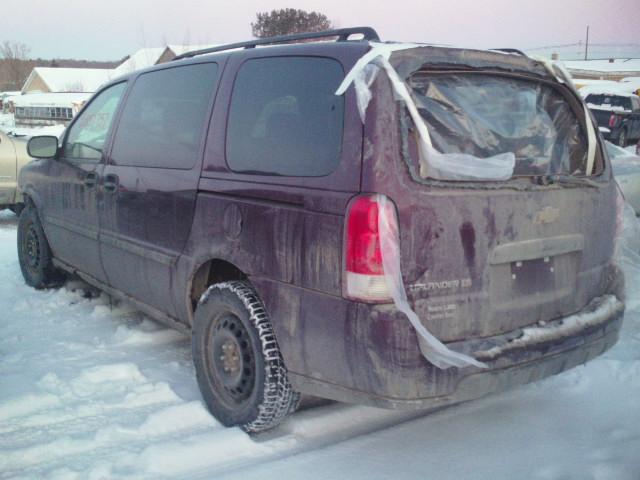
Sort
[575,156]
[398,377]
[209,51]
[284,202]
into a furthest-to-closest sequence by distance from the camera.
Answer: [209,51] → [575,156] → [284,202] → [398,377]

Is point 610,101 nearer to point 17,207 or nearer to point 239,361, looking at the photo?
point 17,207

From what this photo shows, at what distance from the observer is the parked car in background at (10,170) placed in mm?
9664

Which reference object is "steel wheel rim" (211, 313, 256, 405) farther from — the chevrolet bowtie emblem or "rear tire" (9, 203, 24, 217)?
"rear tire" (9, 203, 24, 217)

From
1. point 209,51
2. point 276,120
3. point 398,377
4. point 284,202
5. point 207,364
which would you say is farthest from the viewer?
point 209,51

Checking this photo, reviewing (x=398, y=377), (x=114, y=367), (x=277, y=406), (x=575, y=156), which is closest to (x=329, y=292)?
(x=398, y=377)

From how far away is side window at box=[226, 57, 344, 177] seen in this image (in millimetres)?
2744

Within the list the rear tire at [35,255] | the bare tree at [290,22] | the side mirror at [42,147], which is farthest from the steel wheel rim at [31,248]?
the bare tree at [290,22]

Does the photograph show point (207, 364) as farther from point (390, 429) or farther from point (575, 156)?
point (575, 156)

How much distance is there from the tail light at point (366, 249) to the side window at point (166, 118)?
132 centimetres

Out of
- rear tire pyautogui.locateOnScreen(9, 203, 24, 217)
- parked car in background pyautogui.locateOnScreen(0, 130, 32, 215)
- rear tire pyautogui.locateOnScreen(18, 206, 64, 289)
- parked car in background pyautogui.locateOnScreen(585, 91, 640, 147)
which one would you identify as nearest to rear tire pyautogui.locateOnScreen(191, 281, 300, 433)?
rear tire pyautogui.locateOnScreen(18, 206, 64, 289)

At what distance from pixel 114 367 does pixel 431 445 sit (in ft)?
6.68

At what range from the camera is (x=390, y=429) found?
3.28 m

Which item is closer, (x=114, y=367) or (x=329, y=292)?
(x=329, y=292)

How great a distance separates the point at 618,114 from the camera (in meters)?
20.1
